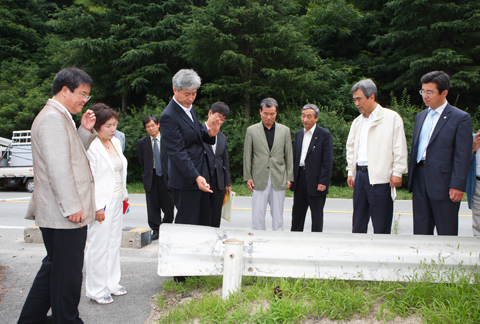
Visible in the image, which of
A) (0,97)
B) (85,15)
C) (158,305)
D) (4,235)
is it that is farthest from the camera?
(0,97)

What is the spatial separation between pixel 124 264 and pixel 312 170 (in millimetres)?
3021

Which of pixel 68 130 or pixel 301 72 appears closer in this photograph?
pixel 68 130

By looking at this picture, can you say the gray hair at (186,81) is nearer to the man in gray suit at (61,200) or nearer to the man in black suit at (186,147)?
the man in black suit at (186,147)

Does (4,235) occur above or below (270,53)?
below

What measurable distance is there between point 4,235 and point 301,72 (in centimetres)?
1205

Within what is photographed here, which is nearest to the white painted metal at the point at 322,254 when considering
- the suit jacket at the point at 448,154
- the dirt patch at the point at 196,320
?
the dirt patch at the point at 196,320

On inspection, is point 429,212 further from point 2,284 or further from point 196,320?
point 2,284

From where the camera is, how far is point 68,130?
2887 millimetres

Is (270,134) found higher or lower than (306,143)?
higher

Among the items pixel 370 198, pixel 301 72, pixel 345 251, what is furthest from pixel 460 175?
pixel 301 72

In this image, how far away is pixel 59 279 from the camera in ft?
9.46

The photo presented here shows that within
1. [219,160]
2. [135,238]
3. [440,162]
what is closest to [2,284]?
[135,238]

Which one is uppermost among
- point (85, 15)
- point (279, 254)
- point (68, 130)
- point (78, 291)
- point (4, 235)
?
point (85, 15)

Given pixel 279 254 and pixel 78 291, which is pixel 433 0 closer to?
pixel 279 254
